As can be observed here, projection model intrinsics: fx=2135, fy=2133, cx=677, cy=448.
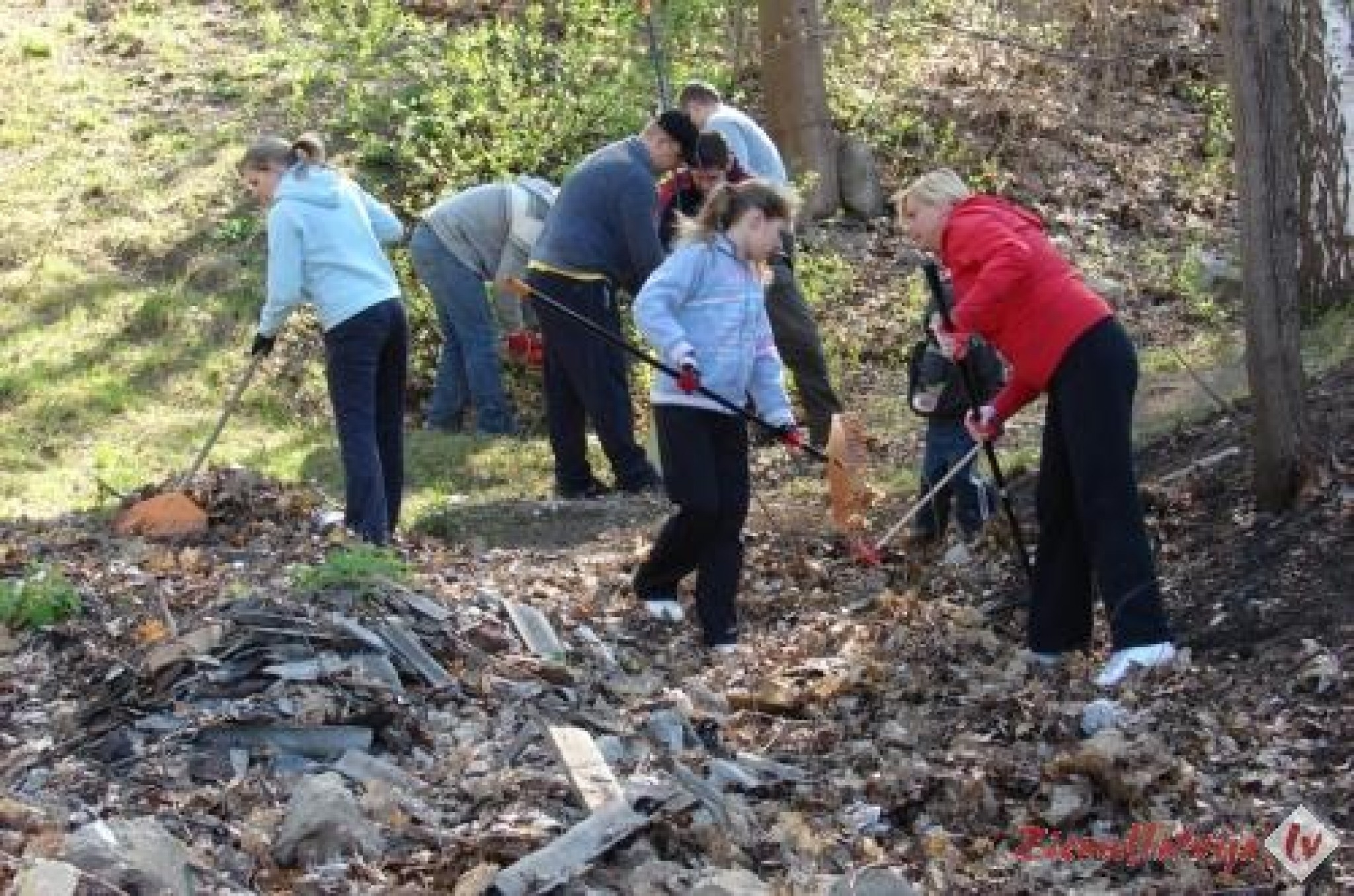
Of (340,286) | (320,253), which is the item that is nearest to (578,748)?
(340,286)

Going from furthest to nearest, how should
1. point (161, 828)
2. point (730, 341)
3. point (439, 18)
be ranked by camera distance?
point (439, 18) → point (730, 341) → point (161, 828)

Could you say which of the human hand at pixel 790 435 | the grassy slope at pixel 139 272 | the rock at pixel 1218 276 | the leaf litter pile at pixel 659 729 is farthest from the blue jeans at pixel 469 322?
the rock at pixel 1218 276

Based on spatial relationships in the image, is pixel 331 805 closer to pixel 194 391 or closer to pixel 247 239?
pixel 194 391

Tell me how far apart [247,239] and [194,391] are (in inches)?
81.5

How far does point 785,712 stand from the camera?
7055mm

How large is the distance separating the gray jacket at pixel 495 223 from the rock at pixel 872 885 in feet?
23.8

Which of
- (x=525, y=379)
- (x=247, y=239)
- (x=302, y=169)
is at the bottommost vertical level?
(x=525, y=379)

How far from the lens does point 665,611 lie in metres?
8.40

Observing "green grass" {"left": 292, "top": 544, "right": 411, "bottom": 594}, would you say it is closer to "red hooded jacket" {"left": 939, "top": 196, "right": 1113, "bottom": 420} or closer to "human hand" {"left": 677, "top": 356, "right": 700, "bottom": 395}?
"human hand" {"left": 677, "top": 356, "right": 700, "bottom": 395}

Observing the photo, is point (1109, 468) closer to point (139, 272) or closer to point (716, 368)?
point (716, 368)

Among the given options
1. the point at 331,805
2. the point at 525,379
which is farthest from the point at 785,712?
the point at 525,379

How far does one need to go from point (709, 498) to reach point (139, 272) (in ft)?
26.1

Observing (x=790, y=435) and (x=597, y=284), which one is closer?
(x=790, y=435)

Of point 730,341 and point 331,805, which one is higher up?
A: point 730,341
